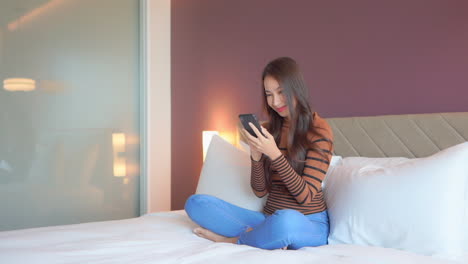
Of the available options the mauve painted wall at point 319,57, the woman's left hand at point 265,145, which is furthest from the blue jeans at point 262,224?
the mauve painted wall at point 319,57

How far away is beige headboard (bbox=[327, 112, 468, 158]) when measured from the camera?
1.81 m

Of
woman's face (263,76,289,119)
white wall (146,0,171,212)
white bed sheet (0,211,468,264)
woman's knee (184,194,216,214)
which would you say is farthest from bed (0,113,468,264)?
white wall (146,0,171,212)

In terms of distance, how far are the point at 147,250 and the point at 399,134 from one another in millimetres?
1284

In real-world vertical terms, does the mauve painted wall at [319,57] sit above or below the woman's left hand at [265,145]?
above

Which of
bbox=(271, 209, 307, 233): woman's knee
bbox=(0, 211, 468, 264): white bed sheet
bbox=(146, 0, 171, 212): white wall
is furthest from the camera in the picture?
bbox=(146, 0, 171, 212): white wall

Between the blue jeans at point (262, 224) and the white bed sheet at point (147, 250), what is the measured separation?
52 mm

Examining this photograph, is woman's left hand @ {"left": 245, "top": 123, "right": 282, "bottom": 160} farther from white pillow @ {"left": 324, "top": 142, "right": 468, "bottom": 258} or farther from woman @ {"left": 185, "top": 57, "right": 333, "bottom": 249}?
white pillow @ {"left": 324, "top": 142, "right": 468, "bottom": 258}

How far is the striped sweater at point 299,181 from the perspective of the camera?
148cm

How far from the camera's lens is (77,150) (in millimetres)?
2812

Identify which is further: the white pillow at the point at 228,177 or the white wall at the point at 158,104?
the white wall at the point at 158,104

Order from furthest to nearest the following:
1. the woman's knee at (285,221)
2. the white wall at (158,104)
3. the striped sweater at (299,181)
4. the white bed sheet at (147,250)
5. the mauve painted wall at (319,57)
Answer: the white wall at (158,104) < the mauve painted wall at (319,57) < the striped sweater at (299,181) < the woman's knee at (285,221) < the white bed sheet at (147,250)

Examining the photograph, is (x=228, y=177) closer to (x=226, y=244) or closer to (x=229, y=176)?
(x=229, y=176)

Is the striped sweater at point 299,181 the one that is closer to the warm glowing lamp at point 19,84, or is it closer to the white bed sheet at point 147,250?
the white bed sheet at point 147,250

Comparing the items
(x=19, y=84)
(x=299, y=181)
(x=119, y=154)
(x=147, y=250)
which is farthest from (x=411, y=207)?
(x=19, y=84)
